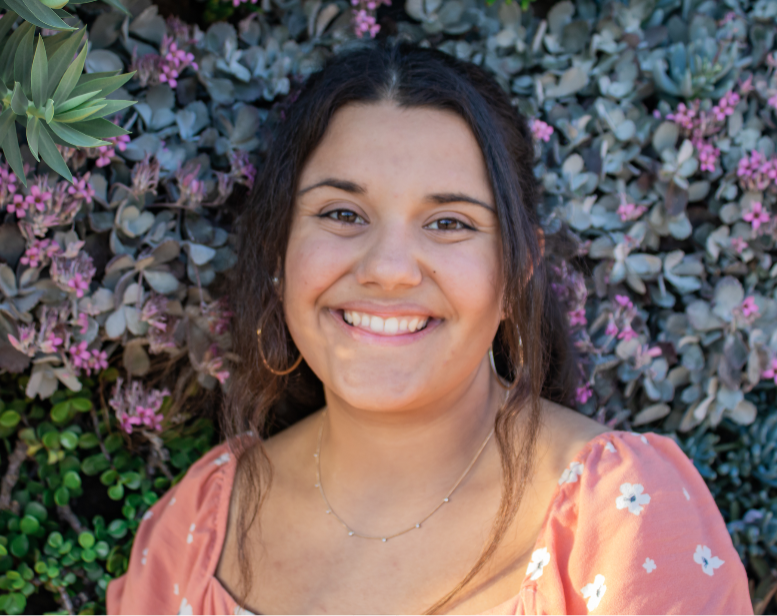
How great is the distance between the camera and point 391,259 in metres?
1.56

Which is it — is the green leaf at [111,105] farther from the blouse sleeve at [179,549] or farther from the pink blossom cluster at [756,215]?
the pink blossom cluster at [756,215]

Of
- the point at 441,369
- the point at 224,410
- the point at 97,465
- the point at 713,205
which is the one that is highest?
the point at 713,205

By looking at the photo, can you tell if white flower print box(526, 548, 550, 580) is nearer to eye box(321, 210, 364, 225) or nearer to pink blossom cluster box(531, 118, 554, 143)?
eye box(321, 210, 364, 225)

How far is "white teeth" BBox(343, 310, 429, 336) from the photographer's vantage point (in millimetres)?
1651

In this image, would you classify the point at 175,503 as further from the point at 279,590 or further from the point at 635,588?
the point at 635,588

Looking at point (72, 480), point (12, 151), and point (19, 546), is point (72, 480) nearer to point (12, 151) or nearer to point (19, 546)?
point (19, 546)

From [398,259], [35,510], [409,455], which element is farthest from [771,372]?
[35,510]

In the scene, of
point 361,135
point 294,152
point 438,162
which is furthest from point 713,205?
point 294,152

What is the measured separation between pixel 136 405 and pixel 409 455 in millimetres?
796

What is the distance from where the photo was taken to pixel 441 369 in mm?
1658

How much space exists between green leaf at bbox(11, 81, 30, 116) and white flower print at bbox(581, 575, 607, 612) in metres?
1.43

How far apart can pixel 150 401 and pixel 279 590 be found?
2.11 ft

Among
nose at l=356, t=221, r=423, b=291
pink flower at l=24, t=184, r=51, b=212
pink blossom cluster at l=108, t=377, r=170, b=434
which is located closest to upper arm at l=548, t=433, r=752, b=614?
nose at l=356, t=221, r=423, b=291

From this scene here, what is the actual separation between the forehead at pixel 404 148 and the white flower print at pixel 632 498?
0.78 m
